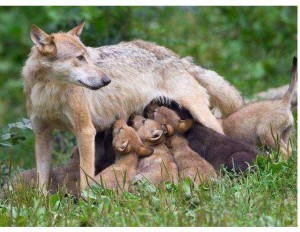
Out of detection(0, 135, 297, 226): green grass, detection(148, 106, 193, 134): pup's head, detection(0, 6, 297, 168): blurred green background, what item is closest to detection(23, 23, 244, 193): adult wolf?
detection(148, 106, 193, 134): pup's head

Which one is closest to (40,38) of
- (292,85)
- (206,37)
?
(292,85)

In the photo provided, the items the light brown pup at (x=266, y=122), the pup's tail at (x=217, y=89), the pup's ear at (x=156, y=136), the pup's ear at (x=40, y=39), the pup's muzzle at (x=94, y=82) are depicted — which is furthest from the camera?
the pup's tail at (x=217, y=89)

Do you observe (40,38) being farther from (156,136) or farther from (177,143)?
(177,143)

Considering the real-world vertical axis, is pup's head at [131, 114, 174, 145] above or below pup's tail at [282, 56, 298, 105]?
below

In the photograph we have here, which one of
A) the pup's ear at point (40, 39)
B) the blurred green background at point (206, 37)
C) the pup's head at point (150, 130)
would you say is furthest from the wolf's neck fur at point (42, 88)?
the blurred green background at point (206, 37)

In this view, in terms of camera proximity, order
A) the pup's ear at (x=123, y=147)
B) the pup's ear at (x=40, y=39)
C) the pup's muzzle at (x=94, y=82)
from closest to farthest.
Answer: the pup's muzzle at (x=94, y=82) < the pup's ear at (x=40, y=39) < the pup's ear at (x=123, y=147)

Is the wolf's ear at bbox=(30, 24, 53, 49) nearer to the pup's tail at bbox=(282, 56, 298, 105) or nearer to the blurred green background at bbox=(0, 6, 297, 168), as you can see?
the pup's tail at bbox=(282, 56, 298, 105)

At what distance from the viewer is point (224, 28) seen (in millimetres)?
18500

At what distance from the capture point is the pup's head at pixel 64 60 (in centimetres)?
897

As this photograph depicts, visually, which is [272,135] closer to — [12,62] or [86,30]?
[86,30]

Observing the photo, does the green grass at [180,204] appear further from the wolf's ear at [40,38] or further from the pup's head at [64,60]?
the wolf's ear at [40,38]

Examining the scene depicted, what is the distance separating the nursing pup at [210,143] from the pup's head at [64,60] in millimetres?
1388

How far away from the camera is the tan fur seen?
906cm

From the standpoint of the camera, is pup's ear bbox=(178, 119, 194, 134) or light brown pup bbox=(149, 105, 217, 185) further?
pup's ear bbox=(178, 119, 194, 134)
